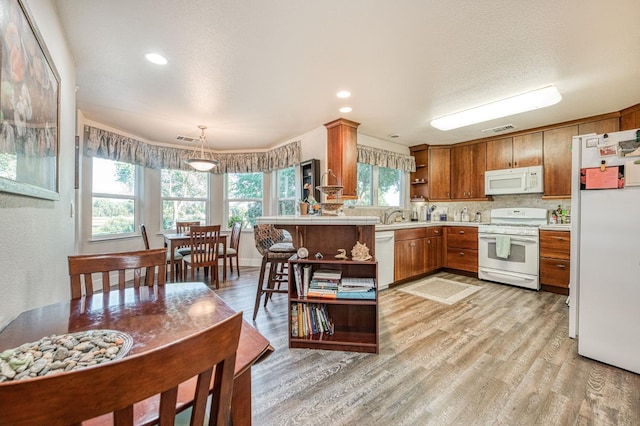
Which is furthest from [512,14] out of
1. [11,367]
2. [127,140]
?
[127,140]

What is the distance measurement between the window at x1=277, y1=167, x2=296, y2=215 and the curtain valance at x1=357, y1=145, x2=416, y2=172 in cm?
130

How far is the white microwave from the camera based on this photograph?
3846 millimetres

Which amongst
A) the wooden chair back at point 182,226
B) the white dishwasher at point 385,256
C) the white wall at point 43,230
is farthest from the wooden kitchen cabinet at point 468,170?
the white wall at point 43,230

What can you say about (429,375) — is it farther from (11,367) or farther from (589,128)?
(589,128)

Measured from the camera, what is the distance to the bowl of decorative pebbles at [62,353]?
610 mm

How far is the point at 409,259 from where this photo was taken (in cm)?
396

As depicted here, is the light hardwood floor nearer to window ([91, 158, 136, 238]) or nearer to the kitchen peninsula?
the kitchen peninsula

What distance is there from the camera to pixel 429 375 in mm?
1797

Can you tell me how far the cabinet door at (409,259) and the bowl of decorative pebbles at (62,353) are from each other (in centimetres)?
342

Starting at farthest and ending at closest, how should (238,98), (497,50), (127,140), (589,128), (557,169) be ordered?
(127,140) → (557,169) → (589,128) → (238,98) → (497,50)

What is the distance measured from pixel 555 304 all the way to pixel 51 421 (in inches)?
167

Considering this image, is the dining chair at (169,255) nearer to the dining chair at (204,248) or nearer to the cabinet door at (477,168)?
the dining chair at (204,248)

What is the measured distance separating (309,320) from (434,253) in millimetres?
3009

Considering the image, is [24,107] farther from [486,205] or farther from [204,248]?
[486,205]
